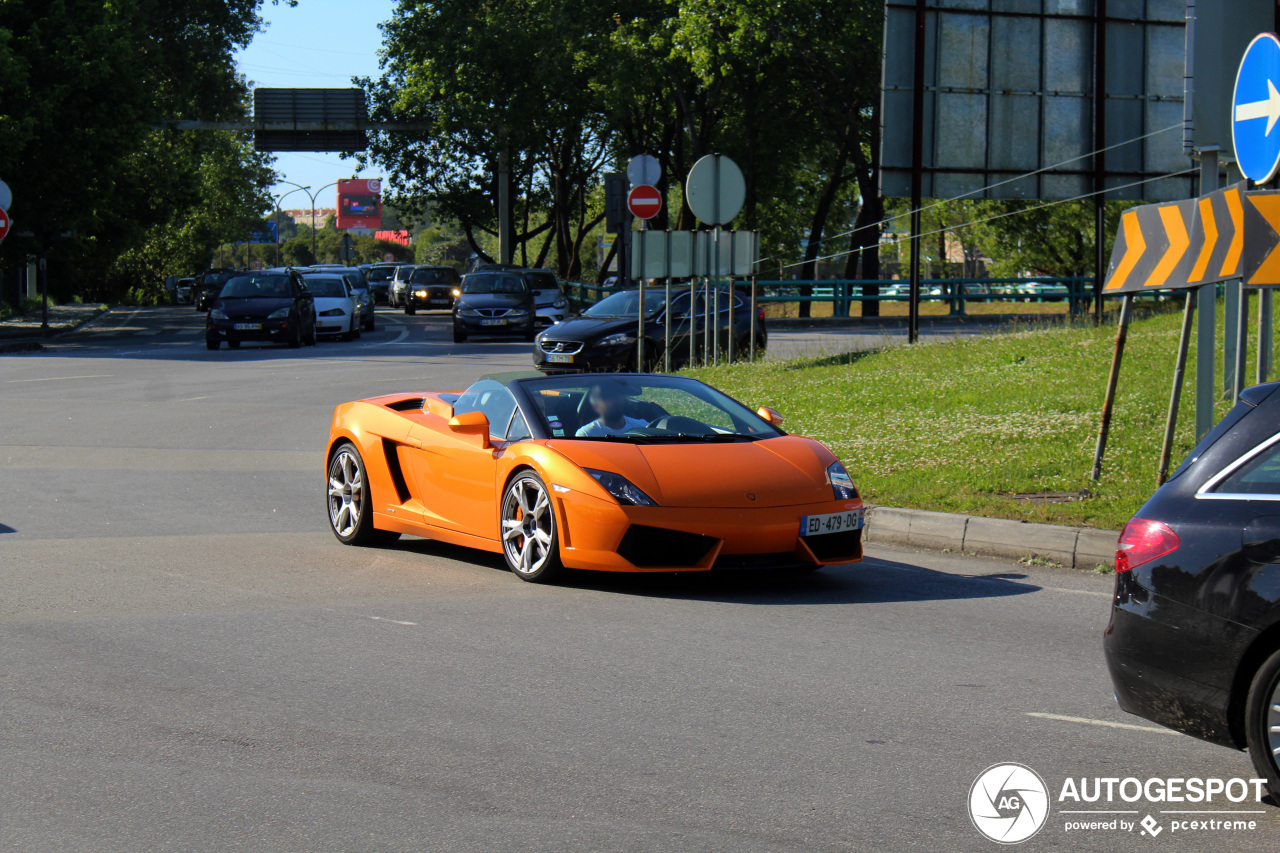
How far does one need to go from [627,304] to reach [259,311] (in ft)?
35.6

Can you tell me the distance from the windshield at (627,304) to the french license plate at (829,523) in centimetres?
1575

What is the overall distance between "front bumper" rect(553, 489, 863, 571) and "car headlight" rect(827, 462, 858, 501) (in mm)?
297

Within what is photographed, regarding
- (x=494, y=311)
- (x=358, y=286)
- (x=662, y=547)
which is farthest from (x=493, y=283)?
(x=662, y=547)

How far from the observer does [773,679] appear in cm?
593

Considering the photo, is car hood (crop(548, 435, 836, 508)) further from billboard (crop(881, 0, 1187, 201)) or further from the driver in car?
billboard (crop(881, 0, 1187, 201))

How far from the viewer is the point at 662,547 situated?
7.65 m

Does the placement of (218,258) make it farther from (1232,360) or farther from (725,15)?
(1232,360)

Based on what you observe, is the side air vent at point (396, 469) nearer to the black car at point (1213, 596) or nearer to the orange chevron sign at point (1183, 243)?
the orange chevron sign at point (1183, 243)

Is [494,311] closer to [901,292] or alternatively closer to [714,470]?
[901,292]

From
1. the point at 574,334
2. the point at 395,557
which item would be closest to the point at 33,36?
the point at 574,334

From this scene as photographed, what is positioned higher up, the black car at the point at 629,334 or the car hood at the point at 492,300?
the car hood at the point at 492,300

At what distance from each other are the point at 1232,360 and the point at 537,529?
649 cm

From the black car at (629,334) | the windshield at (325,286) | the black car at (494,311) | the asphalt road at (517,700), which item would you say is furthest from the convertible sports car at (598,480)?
the windshield at (325,286)

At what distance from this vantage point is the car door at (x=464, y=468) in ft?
27.9
